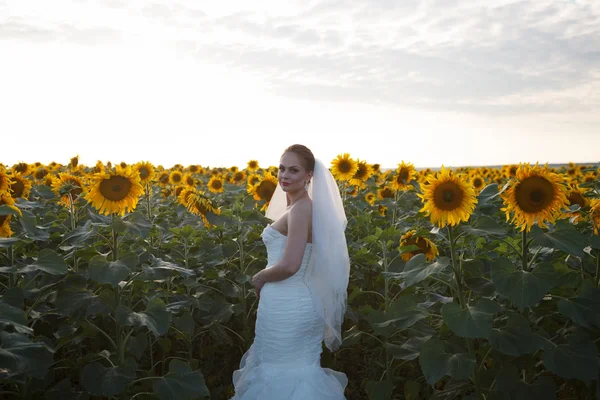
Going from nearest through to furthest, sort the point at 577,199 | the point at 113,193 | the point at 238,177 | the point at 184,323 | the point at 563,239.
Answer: the point at 563,239 → the point at 113,193 → the point at 184,323 → the point at 577,199 → the point at 238,177

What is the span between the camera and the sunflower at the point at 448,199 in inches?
142

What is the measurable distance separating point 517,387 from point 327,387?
4.70 ft

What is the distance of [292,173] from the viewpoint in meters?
4.25

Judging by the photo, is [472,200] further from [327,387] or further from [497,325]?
[327,387]

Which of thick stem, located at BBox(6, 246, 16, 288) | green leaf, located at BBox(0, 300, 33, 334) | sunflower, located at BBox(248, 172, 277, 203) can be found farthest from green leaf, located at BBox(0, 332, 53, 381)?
sunflower, located at BBox(248, 172, 277, 203)

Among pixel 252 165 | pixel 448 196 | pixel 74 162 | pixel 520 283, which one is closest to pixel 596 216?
pixel 520 283

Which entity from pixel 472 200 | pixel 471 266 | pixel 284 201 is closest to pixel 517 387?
pixel 471 266

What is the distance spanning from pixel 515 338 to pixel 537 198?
965 mm

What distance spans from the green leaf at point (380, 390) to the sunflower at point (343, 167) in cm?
542

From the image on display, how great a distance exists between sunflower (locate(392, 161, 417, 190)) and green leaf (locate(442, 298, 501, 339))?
572 cm

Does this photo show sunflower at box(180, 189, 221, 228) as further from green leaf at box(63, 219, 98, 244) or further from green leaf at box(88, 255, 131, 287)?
green leaf at box(88, 255, 131, 287)

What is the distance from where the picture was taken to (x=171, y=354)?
5512mm

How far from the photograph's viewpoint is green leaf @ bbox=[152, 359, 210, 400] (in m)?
3.64

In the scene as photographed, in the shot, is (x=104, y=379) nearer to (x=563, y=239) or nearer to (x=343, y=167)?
(x=563, y=239)
